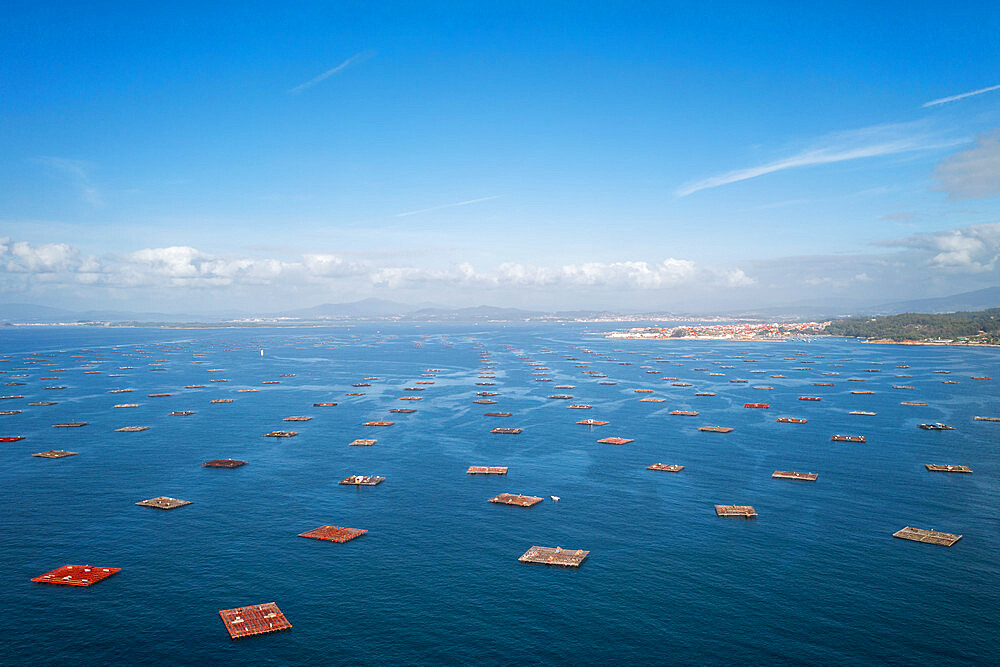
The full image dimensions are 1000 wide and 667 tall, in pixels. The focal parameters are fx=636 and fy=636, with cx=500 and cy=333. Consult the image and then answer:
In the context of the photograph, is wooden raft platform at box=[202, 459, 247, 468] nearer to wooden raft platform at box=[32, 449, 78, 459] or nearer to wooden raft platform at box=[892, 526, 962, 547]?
wooden raft platform at box=[32, 449, 78, 459]

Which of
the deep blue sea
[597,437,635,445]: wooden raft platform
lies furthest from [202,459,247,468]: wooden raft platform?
[597,437,635,445]: wooden raft platform

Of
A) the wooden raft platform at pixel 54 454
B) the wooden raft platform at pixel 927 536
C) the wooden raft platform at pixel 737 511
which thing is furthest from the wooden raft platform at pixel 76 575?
the wooden raft platform at pixel 927 536


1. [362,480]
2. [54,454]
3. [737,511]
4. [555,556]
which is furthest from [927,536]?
[54,454]

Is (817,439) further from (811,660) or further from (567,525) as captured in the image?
(811,660)

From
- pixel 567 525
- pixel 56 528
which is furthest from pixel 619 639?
pixel 56 528

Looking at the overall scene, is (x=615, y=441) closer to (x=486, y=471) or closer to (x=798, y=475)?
(x=486, y=471)

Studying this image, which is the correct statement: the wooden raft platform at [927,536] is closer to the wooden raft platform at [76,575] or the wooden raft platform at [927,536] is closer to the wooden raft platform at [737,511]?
the wooden raft platform at [737,511]
